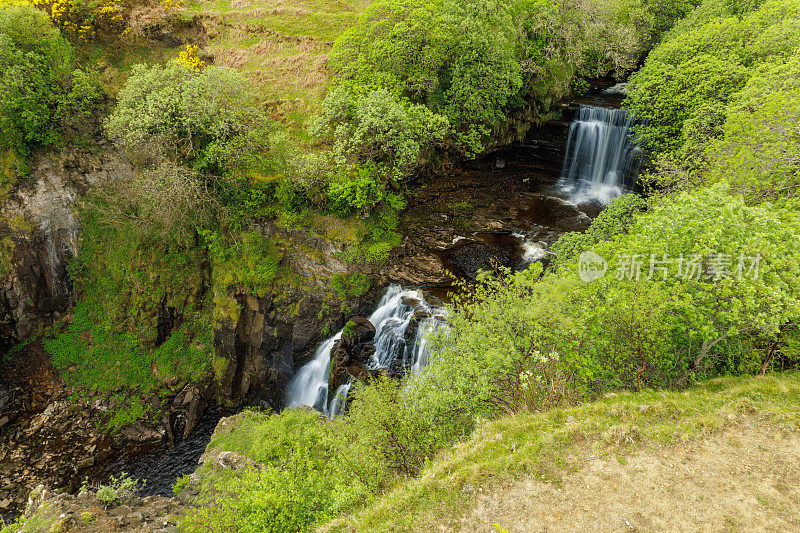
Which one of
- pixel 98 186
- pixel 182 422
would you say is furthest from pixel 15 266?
pixel 182 422

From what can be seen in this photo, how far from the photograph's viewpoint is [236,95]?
84.7 ft

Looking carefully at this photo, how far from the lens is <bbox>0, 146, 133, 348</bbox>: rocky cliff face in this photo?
25.9m

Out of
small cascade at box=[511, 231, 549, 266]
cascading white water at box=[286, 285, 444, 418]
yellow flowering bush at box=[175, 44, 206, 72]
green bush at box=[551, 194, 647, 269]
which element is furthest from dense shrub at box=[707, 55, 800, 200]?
yellow flowering bush at box=[175, 44, 206, 72]

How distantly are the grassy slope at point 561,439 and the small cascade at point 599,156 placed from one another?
22.2 meters

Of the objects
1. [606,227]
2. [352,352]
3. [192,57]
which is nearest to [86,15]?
[192,57]

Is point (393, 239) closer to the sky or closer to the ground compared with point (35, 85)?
closer to the ground

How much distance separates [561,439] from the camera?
437 inches

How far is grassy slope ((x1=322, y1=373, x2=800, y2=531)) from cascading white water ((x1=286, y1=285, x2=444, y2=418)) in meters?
10.3

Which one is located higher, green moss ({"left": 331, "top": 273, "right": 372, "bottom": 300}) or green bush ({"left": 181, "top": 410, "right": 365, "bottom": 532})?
green moss ({"left": 331, "top": 273, "right": 372, "bottom": 300})

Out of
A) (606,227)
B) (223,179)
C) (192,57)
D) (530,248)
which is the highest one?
(192,57)

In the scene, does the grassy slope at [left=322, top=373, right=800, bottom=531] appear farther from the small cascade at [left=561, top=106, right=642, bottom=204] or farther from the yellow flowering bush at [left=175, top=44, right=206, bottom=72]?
the yellow flowering bush at [left=175, top=44, right=206, bottom=72]

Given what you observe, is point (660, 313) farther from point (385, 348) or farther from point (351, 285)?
point (351, 285)

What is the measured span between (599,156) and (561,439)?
2815cm

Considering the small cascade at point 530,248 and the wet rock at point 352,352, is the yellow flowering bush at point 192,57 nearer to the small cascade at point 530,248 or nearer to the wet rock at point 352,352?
the wet rock at point 352,352
